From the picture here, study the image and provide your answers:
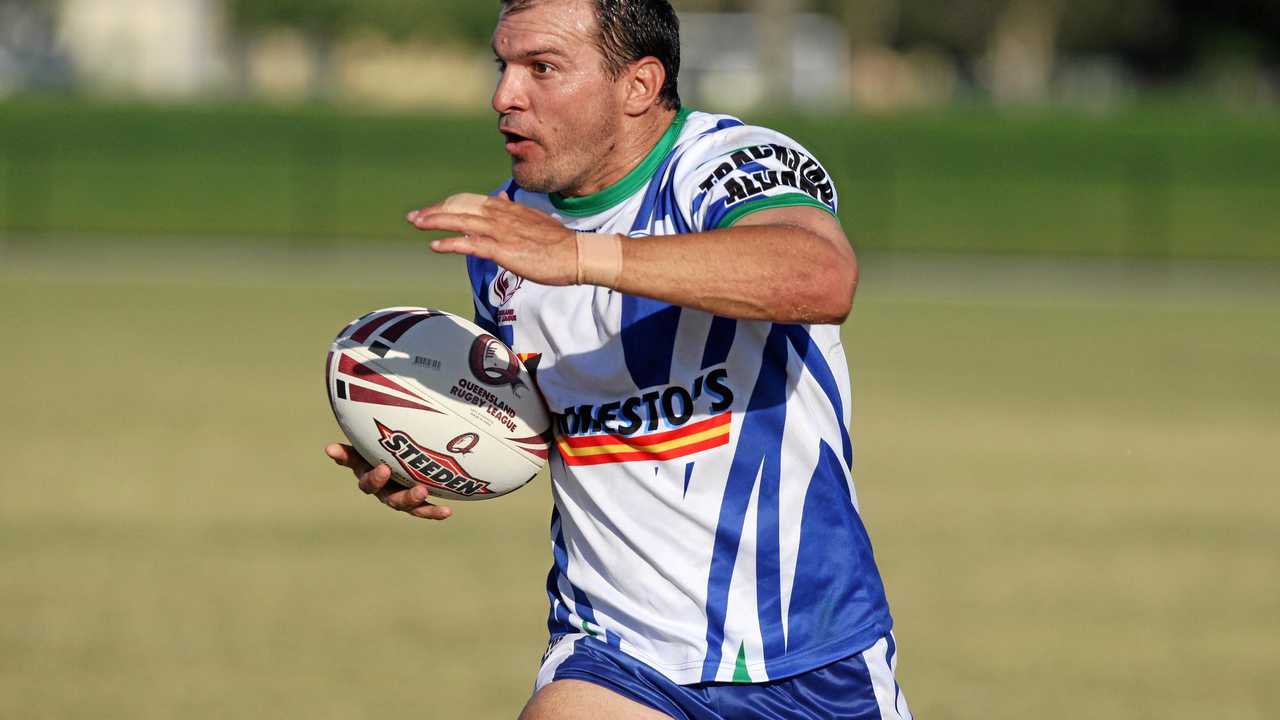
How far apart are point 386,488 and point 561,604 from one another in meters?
0.59

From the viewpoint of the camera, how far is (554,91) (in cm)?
362

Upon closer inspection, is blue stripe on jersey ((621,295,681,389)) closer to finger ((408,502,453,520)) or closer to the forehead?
the forehead

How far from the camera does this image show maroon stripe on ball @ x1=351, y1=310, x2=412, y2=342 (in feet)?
13.8

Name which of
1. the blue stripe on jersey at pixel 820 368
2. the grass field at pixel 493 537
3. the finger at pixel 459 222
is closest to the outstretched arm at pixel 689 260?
the finger at pixel 459 222

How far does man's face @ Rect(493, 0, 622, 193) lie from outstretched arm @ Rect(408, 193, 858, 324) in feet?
1.71

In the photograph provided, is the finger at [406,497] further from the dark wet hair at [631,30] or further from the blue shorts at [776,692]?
the dark wet hair at [631,30]

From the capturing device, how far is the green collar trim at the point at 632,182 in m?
3.75

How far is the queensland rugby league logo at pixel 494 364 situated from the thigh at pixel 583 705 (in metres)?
0.71

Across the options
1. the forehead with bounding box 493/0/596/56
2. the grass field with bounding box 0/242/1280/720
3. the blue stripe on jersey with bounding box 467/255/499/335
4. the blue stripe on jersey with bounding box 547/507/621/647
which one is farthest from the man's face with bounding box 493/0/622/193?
the grass field with bounding box 0/242/1280/720

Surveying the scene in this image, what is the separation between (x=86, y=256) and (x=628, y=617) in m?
24.7

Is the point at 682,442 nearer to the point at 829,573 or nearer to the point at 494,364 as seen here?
the point at 829,573

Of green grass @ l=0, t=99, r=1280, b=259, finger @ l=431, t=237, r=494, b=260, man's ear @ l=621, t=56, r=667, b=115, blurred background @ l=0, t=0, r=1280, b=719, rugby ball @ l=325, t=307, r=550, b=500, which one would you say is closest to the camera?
finger @ l=431, t=237, r=494, b=260

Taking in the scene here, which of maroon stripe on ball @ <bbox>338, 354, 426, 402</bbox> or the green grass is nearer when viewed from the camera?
maroon stripe on ball @ <bbox>338, 354, 426, 402</bbox>

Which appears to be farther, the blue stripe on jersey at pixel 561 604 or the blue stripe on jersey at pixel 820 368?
the blue stripe on jersey at pixel 561 604
